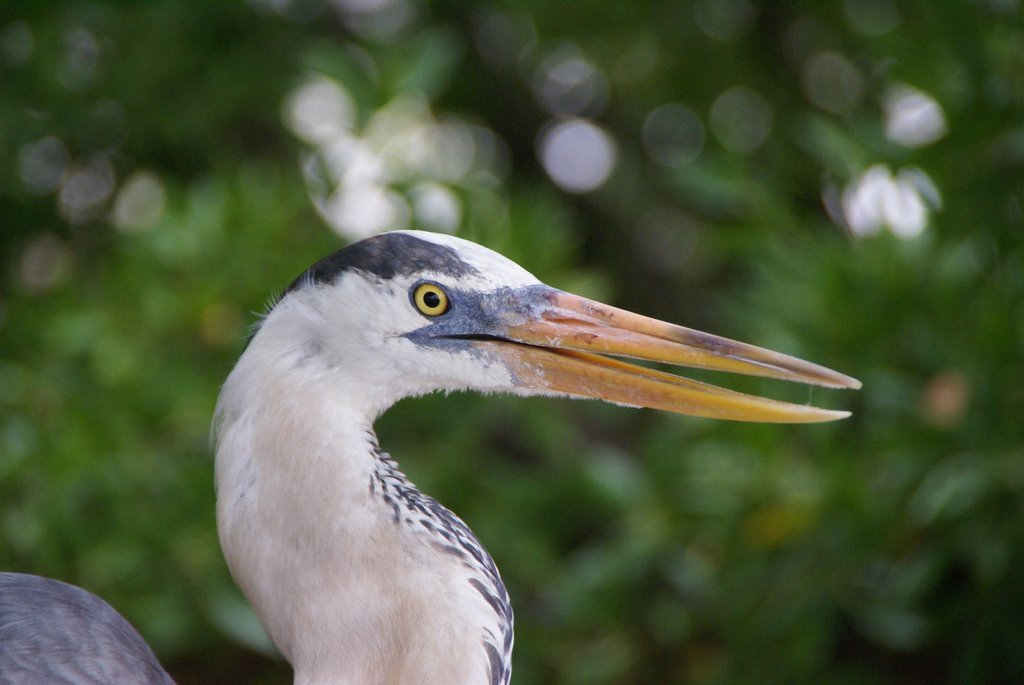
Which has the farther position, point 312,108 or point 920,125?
point 312,108

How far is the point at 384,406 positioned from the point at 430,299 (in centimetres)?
16

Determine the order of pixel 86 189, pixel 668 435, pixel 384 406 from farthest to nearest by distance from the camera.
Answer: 1. pixel 86 189
2. pixel 668 435
3. pixel 384 406

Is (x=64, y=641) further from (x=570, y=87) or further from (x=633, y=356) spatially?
(x=570, y=87)

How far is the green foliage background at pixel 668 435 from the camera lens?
232 cm

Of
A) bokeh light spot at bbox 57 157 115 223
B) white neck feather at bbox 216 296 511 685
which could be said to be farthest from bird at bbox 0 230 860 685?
bokeh light spot at bbox 57 157 115 223

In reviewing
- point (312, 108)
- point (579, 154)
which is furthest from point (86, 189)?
point (579, 154)

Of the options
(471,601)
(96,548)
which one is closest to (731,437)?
(471,601)

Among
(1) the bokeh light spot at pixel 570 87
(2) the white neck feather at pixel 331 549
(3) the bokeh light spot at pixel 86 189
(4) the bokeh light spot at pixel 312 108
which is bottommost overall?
(2) the white neck feather at pixel 331 549

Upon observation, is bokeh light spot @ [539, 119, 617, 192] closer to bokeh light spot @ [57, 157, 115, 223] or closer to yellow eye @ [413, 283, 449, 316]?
bokeh light spot @ [57, 157, 115, 223]

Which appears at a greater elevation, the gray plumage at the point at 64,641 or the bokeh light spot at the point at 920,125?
the bokeh light spot at the point at 920,125

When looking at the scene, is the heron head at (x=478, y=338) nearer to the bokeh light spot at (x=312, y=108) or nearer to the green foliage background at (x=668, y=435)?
the green foliage background at (x=668, y=435)

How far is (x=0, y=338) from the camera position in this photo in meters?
2.78

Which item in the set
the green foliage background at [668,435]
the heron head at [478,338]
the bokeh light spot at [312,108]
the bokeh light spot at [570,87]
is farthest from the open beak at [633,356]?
the bokeh light spot at [570,87]

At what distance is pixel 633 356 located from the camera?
143cm
